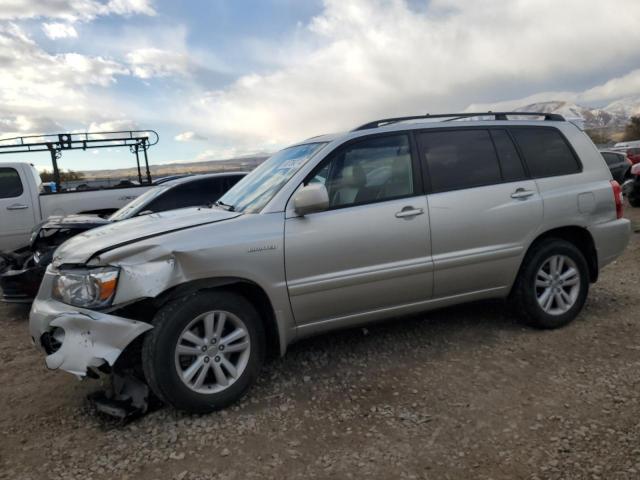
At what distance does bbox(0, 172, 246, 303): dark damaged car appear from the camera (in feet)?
17.4

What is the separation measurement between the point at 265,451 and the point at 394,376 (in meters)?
1.18

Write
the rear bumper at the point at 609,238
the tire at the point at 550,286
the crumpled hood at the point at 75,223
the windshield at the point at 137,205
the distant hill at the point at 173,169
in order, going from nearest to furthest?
the tire at the point at 550,286
the rear bumper at the point at 609,238
the crumpled hood at the point at 75,223
the windshield at the point at 137,205
the distant hill at the point at 173,169

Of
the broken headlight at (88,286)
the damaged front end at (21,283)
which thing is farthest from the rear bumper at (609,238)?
the damaged front end at (21,283)

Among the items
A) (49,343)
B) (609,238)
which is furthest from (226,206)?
(609,238)

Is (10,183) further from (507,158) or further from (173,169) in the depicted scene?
(173,169)

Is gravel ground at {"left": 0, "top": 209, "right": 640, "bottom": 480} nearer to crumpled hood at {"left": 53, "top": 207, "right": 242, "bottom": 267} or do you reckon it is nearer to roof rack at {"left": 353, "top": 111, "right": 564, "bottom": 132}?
crumpled hood at {"left": 53, "top": 207, "right": 242, "bottom": 267}

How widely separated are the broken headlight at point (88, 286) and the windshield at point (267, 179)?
104cm

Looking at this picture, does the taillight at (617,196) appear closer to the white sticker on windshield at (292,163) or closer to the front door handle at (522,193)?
the front door handle at (522,193)

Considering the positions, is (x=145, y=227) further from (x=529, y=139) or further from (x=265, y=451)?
(x=529, y=139)

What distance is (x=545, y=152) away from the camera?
4.32m

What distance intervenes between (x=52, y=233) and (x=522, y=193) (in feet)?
16.7

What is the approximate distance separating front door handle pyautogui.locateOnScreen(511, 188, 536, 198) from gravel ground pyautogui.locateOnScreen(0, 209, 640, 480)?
1.16 metres

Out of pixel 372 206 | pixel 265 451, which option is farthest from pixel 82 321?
pixel 372 206

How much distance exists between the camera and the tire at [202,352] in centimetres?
294
